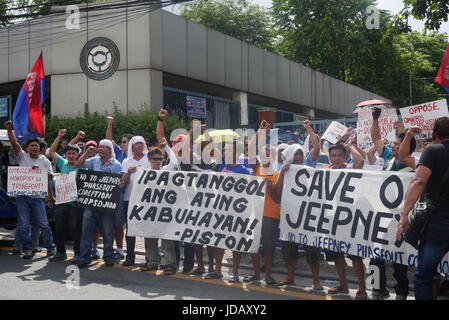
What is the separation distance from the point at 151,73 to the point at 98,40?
7.74ft

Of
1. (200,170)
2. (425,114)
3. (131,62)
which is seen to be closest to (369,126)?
(425,114)

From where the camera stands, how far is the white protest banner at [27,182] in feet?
26.4

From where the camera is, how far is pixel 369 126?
7.98 meters

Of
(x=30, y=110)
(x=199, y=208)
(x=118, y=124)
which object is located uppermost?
(x=118, y=124)

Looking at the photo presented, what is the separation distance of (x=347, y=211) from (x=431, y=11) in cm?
895

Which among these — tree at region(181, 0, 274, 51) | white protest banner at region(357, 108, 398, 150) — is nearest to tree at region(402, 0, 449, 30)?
white protest banner at region(357, 108, 398, 150)

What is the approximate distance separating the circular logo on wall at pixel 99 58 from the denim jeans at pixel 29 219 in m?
10.4

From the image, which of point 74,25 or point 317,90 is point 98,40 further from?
point 317,90

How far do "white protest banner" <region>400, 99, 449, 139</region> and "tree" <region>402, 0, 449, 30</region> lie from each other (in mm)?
6541

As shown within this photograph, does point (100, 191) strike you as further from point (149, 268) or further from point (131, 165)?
point (149, 268)

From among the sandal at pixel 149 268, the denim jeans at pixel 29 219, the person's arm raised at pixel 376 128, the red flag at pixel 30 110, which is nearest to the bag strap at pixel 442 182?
the person's arm raised at pixel 376 128

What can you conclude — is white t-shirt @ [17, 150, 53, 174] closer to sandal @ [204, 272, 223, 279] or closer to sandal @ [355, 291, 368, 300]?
sandal @ [204, 272, 223, 279]
